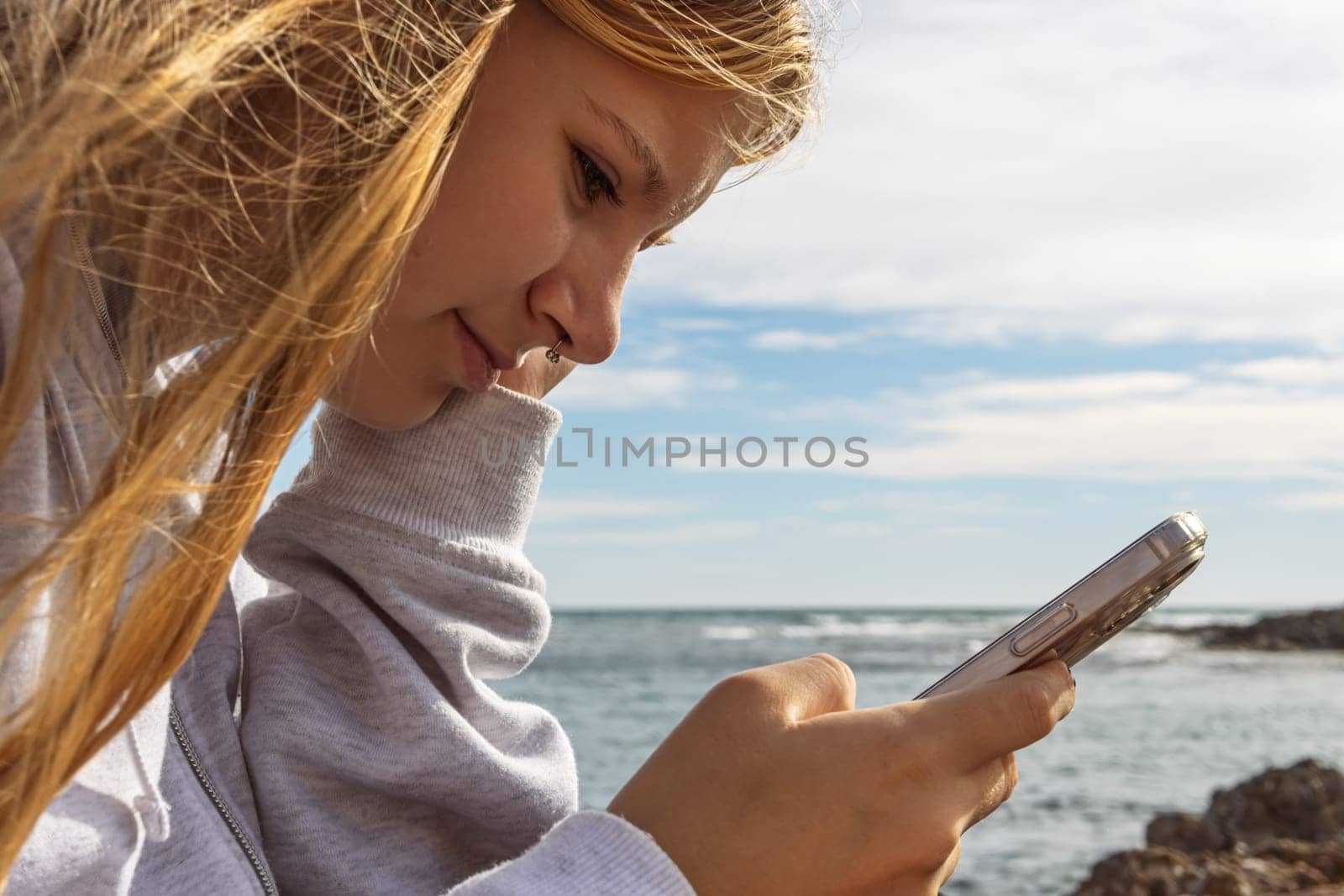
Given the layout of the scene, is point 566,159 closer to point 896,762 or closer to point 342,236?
point 342,236

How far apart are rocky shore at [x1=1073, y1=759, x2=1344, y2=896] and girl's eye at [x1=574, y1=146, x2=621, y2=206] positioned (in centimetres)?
277

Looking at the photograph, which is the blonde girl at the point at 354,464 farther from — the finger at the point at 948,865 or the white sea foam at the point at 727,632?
the white sea foam at the point at 727,632

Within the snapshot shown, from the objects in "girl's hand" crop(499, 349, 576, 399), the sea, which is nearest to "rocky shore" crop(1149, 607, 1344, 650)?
the sea

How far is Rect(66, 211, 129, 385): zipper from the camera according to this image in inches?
34.3

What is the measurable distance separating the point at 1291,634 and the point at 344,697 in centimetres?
2162

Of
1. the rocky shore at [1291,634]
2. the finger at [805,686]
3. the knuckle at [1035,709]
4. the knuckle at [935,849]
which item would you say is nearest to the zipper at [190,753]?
the finger at [805,686]

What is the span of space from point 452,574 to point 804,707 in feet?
1.48

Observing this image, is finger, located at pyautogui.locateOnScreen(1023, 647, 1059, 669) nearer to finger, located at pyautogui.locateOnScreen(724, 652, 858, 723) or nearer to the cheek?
finger, located at pyautogui.locateOnScreen(724, 652, 858, 723)

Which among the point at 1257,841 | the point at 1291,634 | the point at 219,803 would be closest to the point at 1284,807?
the point at 1257,841

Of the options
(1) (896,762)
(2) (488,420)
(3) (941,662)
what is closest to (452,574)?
(2) (488,420)

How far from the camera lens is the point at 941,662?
1678cm

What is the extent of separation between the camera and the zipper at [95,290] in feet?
2.86

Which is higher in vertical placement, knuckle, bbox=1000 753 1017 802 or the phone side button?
the phone side button

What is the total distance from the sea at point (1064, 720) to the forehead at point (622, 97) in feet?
2.31
